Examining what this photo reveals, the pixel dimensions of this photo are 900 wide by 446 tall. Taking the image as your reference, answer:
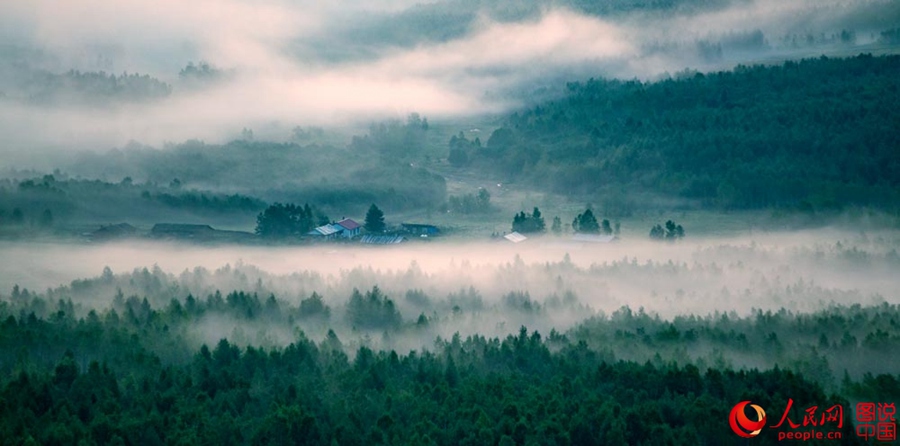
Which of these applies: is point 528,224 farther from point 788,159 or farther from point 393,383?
point 393,383

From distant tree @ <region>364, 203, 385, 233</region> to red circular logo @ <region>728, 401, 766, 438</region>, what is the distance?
2752 inches

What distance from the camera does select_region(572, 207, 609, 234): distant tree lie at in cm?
17612

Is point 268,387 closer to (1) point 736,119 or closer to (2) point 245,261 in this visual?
(2) point 245,261

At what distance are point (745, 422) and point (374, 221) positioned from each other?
237 feet

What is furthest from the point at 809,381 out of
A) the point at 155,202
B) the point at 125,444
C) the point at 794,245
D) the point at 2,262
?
the point at 155,202

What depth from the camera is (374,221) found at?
579 feet

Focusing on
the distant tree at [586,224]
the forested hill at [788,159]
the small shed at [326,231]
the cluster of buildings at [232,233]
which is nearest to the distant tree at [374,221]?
the cluster of buildings at [232,233]

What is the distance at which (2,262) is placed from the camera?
161m

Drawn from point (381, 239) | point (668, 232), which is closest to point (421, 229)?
point (381, 239)

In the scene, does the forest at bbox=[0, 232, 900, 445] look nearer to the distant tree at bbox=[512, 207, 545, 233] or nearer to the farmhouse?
the farmhouse

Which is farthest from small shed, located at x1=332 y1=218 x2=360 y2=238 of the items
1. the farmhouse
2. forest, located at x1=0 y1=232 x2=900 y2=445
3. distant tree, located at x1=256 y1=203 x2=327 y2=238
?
forest, located at x1=0 y1=232 x2=900 y2=445

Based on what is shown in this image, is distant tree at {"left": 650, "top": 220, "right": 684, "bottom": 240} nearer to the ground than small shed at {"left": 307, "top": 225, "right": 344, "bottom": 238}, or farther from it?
nearer to the ground

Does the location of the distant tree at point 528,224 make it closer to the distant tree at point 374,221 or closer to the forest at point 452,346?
the forest at point 452,346

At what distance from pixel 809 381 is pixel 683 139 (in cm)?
8472
